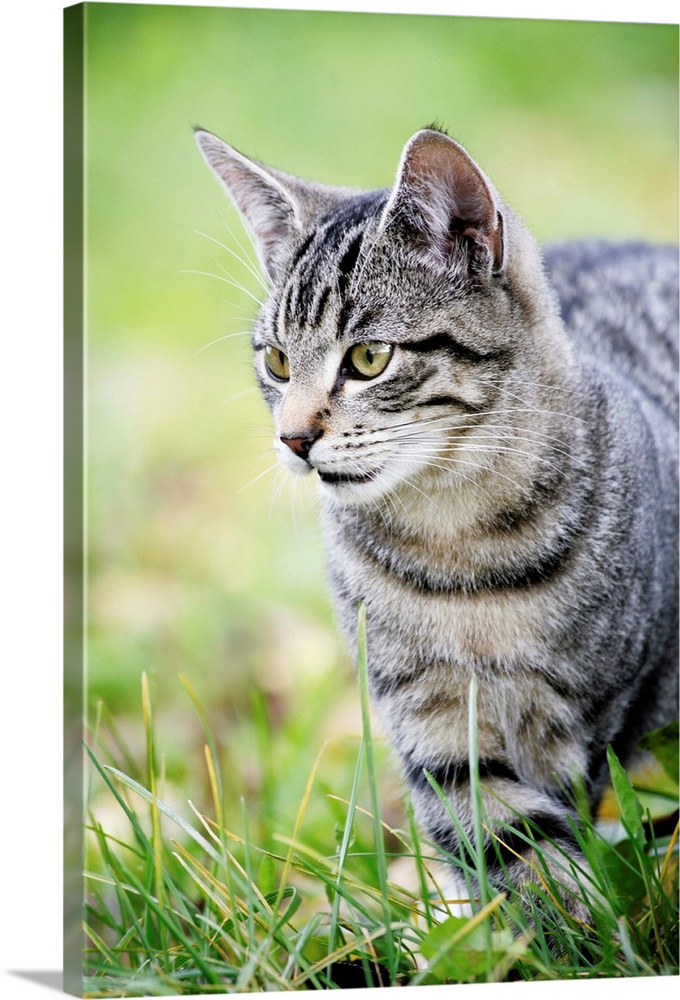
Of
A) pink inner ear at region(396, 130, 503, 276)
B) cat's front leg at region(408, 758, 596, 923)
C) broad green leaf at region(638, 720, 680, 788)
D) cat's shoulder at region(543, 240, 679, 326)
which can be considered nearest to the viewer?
pink inner ear at region(396, 130, 503, 276)

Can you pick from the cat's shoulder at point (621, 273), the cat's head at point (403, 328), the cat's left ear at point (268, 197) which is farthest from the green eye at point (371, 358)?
the cat's shoulder at point (621, 273)

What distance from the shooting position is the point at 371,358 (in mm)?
1680

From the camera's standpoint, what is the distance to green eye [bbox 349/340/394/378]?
1.67 metres

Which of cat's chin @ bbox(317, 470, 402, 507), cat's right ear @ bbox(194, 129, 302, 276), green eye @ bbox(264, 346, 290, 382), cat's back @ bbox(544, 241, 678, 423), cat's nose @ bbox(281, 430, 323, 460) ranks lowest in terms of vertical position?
cat's chin @ bbox(317, 470, 402, 507)

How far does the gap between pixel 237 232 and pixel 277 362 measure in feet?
0.88

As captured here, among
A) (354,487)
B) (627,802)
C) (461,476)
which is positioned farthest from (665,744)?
(354,487)

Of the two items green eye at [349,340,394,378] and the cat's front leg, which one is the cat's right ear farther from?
the cat's front leg

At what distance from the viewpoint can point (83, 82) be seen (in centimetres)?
167

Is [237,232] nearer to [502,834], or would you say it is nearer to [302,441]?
[302,441]

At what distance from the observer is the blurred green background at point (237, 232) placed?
1.78 meters

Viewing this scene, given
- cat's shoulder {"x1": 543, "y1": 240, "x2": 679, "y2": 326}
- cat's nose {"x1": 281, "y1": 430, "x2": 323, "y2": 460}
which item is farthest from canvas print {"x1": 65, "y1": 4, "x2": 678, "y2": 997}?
cat's shoulder {"x1": 543, "y1": 240, "x2": 679, "y2": 326}

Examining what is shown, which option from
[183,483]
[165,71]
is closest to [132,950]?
[183,483]

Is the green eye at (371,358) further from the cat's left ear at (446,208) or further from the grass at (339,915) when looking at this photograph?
the grass at (339,915)

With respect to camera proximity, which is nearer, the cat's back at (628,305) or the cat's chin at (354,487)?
the cat's chin at (354,487)
